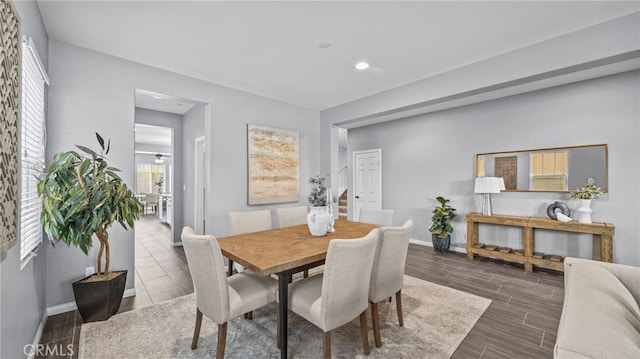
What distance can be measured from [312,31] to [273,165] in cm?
223

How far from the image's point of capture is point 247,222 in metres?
2.96

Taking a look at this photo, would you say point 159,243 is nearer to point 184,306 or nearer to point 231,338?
point 184,306

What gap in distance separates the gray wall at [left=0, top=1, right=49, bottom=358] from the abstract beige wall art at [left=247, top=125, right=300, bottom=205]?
2.20 m

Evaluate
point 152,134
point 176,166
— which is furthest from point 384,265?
point 152,134

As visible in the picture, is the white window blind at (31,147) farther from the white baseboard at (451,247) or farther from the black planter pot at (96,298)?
the white baseboard at (451,247)

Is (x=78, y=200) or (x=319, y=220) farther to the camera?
(x=319, y=220)

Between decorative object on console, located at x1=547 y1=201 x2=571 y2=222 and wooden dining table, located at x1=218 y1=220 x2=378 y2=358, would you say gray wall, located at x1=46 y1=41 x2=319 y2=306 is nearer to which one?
wooden dining table, located at x1=218 y1=220 x2=378 y2=358

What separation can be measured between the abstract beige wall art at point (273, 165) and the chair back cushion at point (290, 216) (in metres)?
0.78

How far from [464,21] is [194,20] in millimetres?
2291

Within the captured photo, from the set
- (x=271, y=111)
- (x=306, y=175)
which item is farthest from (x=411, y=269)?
(x=271, y=111)

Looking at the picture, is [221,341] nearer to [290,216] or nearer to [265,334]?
[265,334]

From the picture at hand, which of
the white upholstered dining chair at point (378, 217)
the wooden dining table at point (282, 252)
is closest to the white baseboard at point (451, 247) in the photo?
the white upholstered dining chair at point (378, 217)

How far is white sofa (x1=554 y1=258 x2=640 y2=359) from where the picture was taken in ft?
2.77

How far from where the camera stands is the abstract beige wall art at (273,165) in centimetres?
393
